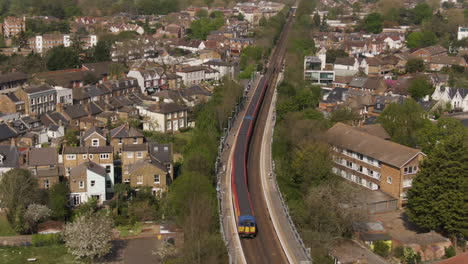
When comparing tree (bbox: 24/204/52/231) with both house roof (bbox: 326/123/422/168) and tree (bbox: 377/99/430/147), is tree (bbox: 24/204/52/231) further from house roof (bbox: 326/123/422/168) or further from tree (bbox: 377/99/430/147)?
tree (bbox: 377/99/430/147)

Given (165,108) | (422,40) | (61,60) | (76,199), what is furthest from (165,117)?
(422,40)

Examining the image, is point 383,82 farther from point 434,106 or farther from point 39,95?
point 39,95

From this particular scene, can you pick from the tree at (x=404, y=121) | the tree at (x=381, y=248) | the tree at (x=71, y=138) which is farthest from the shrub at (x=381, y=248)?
the tree at (x=71, y=138)

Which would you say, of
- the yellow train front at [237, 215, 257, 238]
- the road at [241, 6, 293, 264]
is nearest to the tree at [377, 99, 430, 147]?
the road at [241, 6, 293, 264]

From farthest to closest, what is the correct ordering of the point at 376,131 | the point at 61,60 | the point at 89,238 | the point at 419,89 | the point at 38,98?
the point at 61,60
the point at 419,89
the point at 38,98
the point at 376,131
the point at 89,238

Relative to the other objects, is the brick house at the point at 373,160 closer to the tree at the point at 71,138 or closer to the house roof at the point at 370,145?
the house roof at the point at 370,145

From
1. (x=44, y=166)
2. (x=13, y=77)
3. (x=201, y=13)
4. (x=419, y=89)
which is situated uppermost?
(x=201, y=13)

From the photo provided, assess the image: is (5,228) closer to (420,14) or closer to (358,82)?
(358,82)
